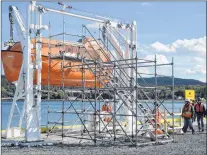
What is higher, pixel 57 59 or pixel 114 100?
pixel 57 59

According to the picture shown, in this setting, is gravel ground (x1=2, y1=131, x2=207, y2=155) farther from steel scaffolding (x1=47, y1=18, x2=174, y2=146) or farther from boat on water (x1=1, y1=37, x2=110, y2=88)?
boat on water (x1=1, y1=37, x2=110, y2=88)

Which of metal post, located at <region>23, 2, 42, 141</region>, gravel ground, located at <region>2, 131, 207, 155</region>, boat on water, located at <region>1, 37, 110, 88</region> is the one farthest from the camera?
boat on water, located at <region>1, 37, 110, 88</region>

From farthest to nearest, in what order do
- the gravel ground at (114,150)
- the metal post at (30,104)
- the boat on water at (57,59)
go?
1. the boat on water at (57,59)
2. the metal post at (30,104)
3. the gravel ground at (114,150)

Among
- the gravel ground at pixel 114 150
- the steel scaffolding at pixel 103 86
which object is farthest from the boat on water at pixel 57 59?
the gravel ground at pixel 114 150

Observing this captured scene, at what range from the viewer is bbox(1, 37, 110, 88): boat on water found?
1522 cm

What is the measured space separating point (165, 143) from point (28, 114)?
15.7ft

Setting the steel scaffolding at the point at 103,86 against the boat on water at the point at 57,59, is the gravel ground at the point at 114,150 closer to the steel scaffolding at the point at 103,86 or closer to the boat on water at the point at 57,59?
the steel scaffolding at the point at 103,86

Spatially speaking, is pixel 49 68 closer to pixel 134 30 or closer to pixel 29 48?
pixel 29 48

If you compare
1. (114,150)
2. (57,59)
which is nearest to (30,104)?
(57,59)

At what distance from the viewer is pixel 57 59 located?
15547mm

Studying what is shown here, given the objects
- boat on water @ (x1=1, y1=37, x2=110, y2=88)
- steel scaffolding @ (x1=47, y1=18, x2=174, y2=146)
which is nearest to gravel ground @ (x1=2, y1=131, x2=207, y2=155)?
steel scaffolding @ (x1=47, y1=18, x2=174, y2=146)

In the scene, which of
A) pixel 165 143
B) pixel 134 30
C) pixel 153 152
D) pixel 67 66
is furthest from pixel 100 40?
pixel 153 152

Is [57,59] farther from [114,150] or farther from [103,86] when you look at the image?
[114,150]

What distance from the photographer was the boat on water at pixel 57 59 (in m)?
15.2
